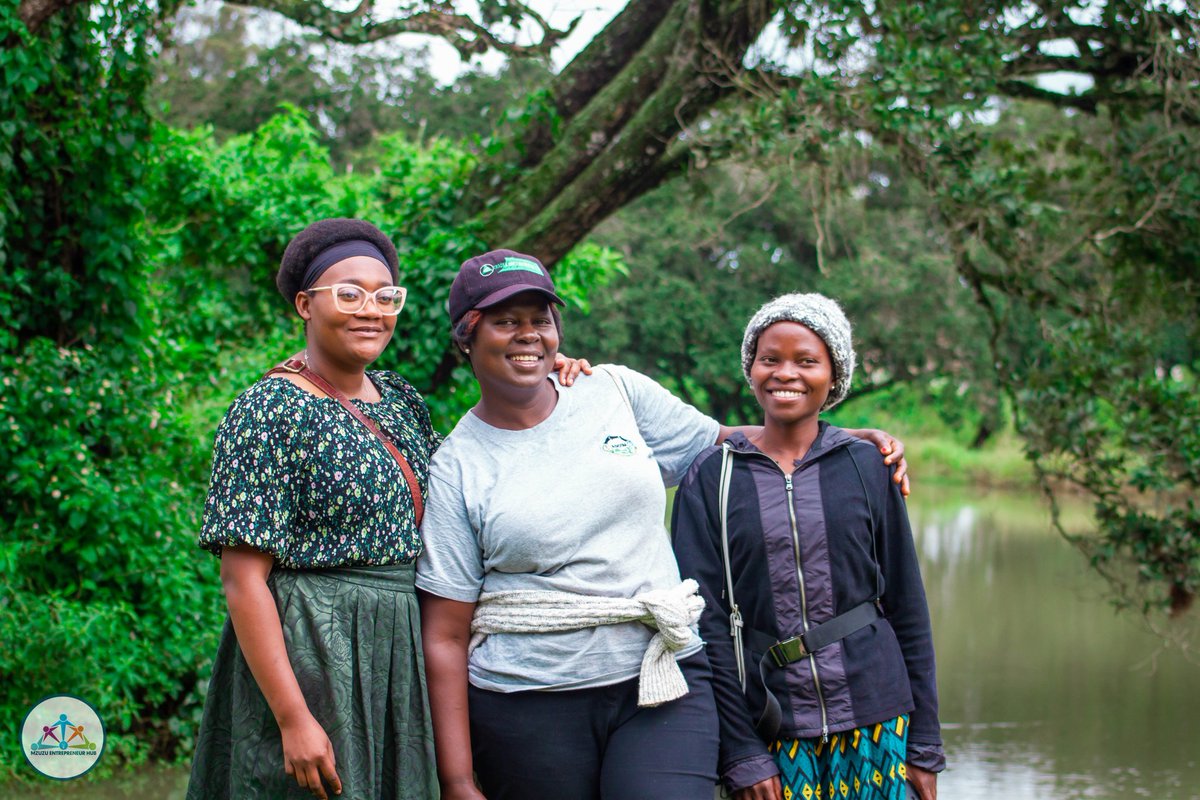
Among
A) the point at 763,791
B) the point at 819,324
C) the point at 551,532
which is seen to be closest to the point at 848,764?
the point at 763,791

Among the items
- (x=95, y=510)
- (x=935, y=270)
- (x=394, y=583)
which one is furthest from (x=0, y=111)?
(x=935, y=270)

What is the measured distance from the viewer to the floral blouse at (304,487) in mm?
2139

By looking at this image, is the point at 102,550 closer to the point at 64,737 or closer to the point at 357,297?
the point at 64,737

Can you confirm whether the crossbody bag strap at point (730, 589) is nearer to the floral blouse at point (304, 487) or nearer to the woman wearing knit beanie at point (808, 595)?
the woman wearing knit beanie at point (808, 595)

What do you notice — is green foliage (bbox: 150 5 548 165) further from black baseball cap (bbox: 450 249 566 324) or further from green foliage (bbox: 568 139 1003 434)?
black baseball cap (bbox: 450 249 566 324)

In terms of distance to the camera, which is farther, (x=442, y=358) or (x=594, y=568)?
(x=442, y=358)

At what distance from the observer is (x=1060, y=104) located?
649 cm

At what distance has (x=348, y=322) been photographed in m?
2.31

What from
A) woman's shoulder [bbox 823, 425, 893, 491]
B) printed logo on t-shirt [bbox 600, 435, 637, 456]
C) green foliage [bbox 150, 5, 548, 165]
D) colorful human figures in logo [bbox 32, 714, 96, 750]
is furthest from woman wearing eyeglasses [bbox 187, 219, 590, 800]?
green foliage [bbox 150, 5, 548, 165]

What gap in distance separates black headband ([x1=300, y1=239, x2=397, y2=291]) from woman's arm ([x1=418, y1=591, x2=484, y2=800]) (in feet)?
2.14

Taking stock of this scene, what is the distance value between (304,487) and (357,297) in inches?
15.1

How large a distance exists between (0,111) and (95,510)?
1.58m

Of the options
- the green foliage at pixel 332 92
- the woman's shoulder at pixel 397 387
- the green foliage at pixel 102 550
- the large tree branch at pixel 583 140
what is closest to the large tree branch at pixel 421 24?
the large tree branch at pixel 583 140

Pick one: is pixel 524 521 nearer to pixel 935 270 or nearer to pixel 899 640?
pixel 899 640
